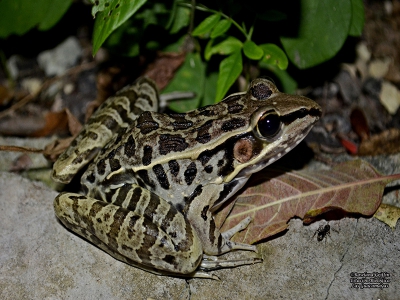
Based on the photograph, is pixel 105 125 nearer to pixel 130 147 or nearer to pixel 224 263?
pixel 130 147

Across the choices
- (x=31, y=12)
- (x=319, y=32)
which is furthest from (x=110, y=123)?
(x=319, y=32)

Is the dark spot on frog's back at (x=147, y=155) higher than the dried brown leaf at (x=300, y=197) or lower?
higher

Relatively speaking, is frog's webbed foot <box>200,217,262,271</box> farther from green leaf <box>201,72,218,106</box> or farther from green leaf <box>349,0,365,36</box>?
green leaf <box>349,0,365,36</box>

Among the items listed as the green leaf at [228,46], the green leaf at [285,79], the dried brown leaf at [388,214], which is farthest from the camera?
the green leaf at [285,79]

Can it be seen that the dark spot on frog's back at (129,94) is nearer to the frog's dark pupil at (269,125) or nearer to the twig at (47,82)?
the frog's dark pupil at (269,125)

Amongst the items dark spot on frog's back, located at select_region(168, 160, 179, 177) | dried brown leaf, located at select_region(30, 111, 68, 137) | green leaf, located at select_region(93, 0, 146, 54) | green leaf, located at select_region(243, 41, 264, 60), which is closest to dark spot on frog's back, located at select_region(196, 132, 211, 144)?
dark spot on frog's back, located at select_region(168, 160, 179, 177)

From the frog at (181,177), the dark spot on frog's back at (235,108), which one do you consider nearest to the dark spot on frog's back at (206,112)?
the frog at (181,177)
